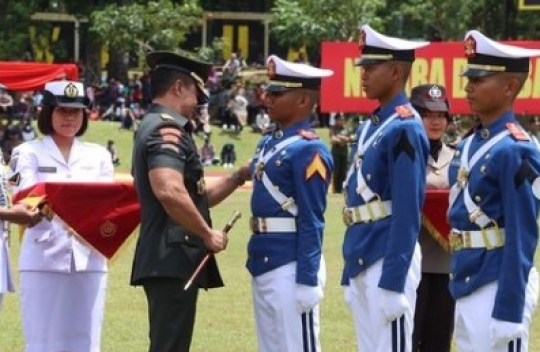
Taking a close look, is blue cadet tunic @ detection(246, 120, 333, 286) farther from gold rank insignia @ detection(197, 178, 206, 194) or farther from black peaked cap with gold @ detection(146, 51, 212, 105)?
black peaked cap with gold @ detection(146, 51, 212, 105)

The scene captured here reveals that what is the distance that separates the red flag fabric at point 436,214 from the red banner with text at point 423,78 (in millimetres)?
22841

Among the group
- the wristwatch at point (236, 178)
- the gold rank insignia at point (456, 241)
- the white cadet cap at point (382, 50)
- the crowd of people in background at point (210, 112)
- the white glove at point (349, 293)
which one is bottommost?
the crowd of people in background at point (210, 112)

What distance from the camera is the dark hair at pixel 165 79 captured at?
25.3ft

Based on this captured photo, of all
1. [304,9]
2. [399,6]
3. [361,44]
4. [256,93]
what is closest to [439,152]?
[361,44]

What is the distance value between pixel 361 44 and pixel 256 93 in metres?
36.9

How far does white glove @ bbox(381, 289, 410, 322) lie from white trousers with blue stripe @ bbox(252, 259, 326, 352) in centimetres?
63

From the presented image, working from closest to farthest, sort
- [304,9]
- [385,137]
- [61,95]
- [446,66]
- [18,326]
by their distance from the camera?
[385,137], [61,95], [18,326], [446,66], [304,9]

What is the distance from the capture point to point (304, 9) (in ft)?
158

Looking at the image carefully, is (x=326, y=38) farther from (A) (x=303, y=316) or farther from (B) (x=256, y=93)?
(A) (x=303, y=316)

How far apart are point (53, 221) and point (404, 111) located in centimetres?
259

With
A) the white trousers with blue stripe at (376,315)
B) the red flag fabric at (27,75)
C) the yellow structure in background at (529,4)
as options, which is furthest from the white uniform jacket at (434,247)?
the red flag fabric at (27,75)

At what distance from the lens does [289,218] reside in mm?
7777

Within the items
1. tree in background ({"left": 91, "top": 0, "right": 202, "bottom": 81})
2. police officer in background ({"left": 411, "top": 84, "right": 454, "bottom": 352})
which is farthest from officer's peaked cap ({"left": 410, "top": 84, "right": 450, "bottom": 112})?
tree in background ({"left": 91, "top": 0, "right": 202, "bottom": 81})

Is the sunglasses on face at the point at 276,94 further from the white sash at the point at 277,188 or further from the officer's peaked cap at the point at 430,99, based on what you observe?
the officer's peaked cap at the point at 430,99
